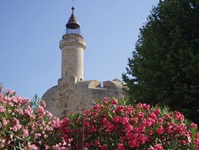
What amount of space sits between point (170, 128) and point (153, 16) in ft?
26.3

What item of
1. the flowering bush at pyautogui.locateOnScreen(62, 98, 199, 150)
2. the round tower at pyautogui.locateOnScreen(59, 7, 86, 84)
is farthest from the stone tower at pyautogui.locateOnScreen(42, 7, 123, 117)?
the flowering bush at pyautogui.locateOnScreen(62, 98, 199, 150)

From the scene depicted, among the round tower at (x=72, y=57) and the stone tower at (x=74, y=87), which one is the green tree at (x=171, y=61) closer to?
the stone tower at (x=74, y=87)

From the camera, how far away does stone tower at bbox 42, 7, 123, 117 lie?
28.4 m

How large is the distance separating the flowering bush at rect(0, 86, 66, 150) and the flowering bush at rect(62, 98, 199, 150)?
296 millimetres

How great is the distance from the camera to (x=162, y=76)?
11914 mm

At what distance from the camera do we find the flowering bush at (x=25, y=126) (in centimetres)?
588

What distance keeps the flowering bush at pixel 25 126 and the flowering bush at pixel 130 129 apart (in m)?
0.30

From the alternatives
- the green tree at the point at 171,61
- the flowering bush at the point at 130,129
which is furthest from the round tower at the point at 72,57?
the flowering bush at the point at 130,129

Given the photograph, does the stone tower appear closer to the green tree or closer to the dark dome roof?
the dark dome roof

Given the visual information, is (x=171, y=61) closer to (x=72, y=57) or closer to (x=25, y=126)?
(x=25, y=126)

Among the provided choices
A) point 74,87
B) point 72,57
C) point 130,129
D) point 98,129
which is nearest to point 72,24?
point 72,57

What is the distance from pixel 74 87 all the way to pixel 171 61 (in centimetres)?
1859

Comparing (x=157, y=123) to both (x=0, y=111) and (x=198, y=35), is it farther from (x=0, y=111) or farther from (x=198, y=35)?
(x=198, y=35)

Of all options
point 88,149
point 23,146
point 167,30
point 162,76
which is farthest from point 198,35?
point 23,146
